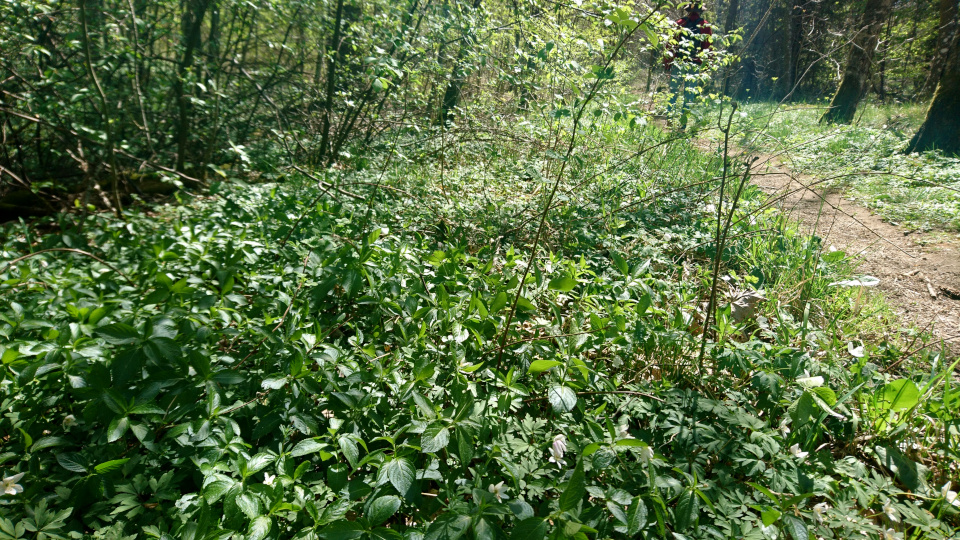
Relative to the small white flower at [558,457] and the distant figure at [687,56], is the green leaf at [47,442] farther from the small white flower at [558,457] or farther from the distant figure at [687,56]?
the distant figure at [687,56]

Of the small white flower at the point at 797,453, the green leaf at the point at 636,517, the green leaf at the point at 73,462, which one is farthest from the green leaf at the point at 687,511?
the green leaf at the point at 73,462

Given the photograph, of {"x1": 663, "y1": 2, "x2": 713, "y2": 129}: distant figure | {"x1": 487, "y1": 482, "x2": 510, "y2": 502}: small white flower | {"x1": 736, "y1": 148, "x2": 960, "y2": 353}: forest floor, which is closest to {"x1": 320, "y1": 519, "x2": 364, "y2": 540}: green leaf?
{"x1": 487, "y1": 482, "x2": 510, "y2": 502}: small white flower

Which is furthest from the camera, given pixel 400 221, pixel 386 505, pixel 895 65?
pixel 895 65

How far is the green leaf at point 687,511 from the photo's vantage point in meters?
1.26

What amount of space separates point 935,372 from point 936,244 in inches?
115

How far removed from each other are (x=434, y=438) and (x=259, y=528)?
0.47 metres

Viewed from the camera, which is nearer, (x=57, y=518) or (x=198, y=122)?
(x=57, y=518)

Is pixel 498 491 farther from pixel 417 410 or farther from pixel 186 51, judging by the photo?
pixel 186 51

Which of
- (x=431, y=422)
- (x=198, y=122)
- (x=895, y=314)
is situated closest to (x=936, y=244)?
(x=895, y=314)

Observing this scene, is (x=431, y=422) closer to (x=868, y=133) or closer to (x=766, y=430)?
(x=766, y=430)

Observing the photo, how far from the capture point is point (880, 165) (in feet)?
21.0

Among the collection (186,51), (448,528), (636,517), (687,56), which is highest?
(687,56)

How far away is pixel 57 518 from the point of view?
3.88 feet

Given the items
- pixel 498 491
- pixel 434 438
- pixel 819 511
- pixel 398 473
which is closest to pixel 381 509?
pixel 398 473
